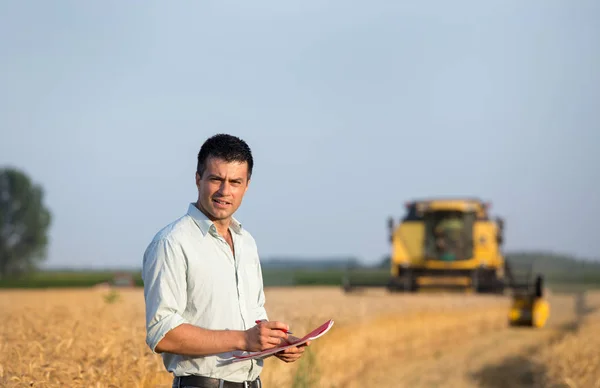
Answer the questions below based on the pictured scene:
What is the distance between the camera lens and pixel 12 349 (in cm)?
415

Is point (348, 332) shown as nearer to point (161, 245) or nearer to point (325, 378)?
point (325, 378)

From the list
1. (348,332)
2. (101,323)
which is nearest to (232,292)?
(101,323)

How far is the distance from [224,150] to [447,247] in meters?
18.1

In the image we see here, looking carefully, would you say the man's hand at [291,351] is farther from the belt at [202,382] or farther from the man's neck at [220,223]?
the man's neck at [220,223]

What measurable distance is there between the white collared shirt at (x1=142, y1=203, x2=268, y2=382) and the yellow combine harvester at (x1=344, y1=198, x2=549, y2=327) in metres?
17.5

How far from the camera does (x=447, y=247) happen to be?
20391 mm

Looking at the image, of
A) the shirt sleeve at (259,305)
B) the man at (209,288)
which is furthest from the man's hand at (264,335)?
the shirt sleeve at (259,305)

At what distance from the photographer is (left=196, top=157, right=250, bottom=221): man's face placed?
2.88m

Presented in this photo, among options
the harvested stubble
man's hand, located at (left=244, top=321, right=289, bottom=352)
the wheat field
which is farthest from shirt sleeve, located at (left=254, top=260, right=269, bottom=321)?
the harvested stubble

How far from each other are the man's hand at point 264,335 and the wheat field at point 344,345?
1.31 m

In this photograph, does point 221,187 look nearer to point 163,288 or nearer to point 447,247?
point 163,288

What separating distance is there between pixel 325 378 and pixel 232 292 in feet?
21.7

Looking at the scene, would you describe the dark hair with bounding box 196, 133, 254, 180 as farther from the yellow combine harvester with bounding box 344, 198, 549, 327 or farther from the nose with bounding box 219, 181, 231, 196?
the yellow combine harvester with bounding box 344, 198, 549, 327

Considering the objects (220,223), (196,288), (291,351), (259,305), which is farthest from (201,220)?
(291,351)
